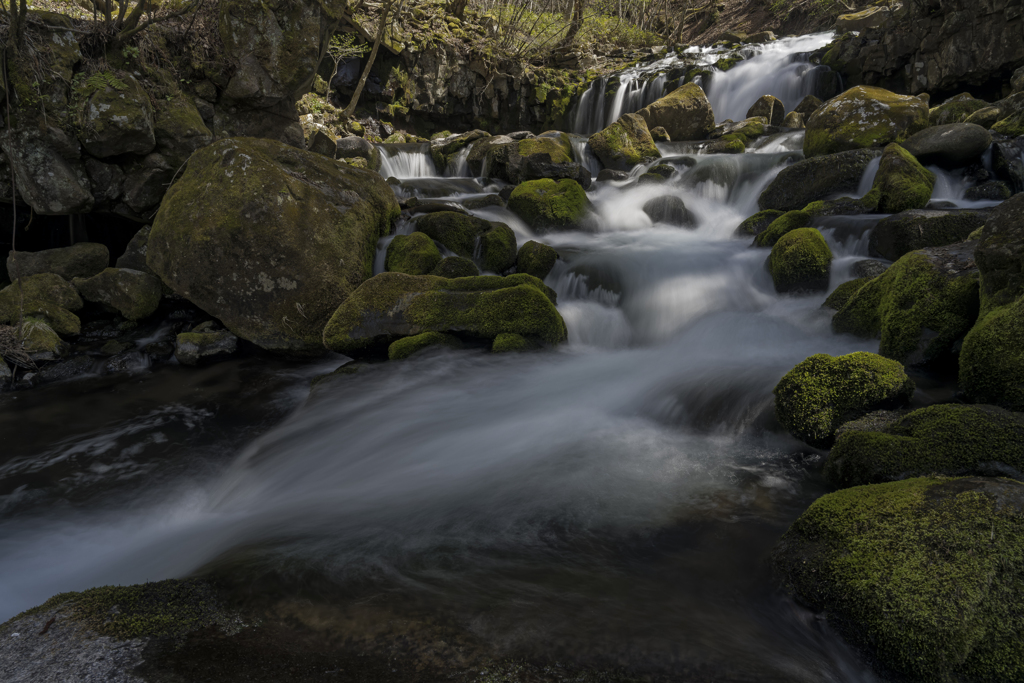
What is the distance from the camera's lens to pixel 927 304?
479 centimetres

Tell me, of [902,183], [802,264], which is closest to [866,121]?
[902,183]

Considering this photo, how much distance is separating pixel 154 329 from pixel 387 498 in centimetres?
637

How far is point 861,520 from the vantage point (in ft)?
8.20

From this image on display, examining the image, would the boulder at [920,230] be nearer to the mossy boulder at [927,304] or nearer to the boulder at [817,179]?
the mossy boulder at [927,304]

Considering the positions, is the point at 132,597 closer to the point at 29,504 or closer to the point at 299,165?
the point at 29,504

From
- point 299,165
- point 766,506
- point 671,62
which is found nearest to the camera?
point 766,506

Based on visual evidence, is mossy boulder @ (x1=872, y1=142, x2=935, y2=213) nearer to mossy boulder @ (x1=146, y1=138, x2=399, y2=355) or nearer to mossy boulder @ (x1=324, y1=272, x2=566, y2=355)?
mossy boulder @ (x1=324, y1=272, x2=566, y2=355)

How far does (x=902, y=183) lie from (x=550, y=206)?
5909 mm

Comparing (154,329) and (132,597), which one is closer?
(132,597)

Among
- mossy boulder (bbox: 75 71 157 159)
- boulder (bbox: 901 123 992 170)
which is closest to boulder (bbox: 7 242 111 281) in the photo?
mossy boulder (bbox: 75 71 157 159)

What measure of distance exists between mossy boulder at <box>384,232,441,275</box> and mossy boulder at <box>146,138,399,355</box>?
0.63 metres

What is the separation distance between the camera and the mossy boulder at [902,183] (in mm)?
8719

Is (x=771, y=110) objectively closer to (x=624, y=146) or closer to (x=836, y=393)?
(x=624, y=146)

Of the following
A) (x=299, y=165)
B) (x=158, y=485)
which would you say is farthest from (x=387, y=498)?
(x=299, y=165)
